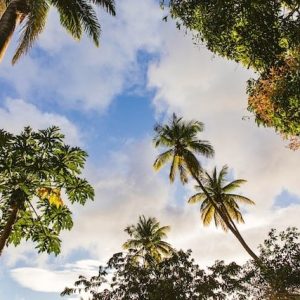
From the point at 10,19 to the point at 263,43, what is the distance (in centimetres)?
936

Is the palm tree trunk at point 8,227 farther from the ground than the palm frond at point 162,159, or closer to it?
closer to it

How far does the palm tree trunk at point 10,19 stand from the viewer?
13336 mm

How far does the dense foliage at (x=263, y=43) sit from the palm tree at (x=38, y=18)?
4019mm

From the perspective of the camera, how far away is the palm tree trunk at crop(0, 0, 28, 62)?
13.3 meters

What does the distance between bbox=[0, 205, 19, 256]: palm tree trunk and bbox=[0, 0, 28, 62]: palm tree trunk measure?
583 centimetres

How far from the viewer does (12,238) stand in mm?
11773

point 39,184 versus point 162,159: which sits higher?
point 162,159

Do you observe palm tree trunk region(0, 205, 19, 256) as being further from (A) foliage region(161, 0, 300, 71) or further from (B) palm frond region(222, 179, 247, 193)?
(B) palm frond region(222, 179, 247, 193)

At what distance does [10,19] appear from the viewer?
13.8m

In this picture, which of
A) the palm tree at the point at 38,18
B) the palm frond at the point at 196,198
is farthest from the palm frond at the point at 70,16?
the palm frond at the point at 196,198

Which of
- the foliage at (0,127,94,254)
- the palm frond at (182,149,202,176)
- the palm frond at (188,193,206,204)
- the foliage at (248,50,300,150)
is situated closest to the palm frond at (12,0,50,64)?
the foliage at (0,127,94,254)

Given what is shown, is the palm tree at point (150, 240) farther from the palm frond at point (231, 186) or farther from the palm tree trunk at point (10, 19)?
the palm tree trunk at point (10, 19)

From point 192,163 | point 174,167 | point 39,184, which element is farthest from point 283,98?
point 174,167

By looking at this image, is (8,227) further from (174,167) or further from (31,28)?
(174,167)
